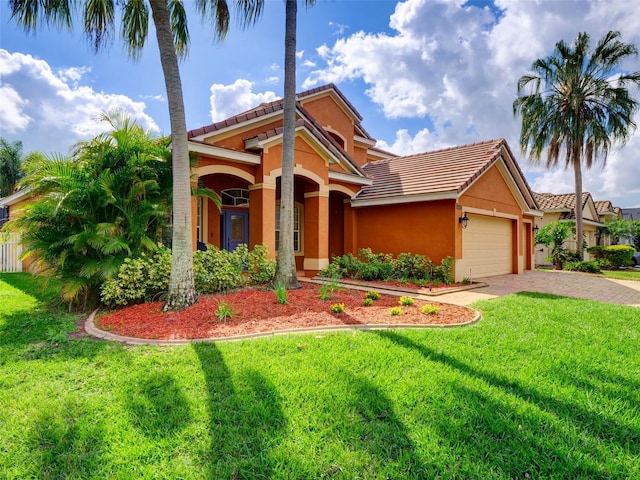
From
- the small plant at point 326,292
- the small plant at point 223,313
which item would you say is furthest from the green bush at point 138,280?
the small plant at point 326,292

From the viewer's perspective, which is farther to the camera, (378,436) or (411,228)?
(411,228)

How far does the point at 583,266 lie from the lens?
18.9 meters

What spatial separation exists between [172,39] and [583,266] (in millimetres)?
21955

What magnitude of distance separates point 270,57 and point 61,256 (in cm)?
824

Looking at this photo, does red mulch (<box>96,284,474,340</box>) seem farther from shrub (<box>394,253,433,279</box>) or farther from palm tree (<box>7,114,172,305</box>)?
shrub (<box>394,253,433,279</box>)

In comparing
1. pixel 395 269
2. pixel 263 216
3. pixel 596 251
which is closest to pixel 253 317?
pixel 263 216

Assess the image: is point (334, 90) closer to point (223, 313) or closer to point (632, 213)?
point (223, 313)

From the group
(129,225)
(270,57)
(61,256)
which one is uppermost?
(270,57)

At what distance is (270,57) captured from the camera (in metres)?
11.0

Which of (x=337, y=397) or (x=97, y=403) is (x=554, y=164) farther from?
(x=97, y=403)

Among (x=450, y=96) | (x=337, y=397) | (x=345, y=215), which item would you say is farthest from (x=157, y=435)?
(x=450, y=96)

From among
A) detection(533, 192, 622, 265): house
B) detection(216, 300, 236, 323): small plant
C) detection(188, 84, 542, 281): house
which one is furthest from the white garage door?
detection(216, 300, 236, 323): small plant

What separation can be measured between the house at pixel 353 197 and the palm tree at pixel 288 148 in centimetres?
166

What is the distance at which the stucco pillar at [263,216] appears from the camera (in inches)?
440
